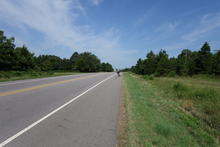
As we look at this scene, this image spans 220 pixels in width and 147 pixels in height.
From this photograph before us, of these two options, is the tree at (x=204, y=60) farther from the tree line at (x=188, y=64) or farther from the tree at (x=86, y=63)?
the tree at (x=86, y=63)

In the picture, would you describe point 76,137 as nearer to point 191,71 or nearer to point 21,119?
point 21,119

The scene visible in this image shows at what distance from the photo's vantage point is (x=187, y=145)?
3281 mm

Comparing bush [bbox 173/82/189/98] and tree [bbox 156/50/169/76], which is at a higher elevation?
tree [bbox 156/50/169/76]

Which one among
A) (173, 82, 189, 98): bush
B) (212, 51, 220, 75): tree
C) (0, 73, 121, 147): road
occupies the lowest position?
(173, 82, 189, 98): bush

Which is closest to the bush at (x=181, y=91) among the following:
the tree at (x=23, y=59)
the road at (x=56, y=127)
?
the road at (x=56, y=127)

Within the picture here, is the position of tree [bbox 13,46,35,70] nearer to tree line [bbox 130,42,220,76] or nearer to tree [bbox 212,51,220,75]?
tree line [bbox 130,42,220,76]

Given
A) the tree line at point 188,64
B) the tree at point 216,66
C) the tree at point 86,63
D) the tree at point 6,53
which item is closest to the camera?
the tree at point 6,53

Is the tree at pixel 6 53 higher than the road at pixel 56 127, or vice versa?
the tree at pixel 6 53

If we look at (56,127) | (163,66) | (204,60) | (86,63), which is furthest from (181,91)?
(86,63)

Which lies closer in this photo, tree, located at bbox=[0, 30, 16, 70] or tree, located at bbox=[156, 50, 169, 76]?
tree, located at bbox=[0, 30, 16, 70]

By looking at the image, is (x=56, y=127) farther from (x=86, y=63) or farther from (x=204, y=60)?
(x=86, y=63)

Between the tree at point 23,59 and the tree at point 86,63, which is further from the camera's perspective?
the tree at point 86,63

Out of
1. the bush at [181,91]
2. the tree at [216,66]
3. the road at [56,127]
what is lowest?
the bush at [181,91]

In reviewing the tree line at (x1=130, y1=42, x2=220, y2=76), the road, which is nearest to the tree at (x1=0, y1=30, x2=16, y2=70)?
the road
